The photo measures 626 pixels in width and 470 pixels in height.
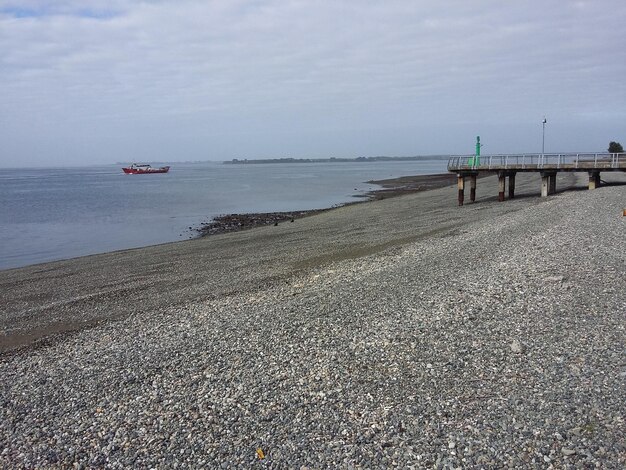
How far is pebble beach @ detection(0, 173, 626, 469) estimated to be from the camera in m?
5.78

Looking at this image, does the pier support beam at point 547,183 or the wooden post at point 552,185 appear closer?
the pier support beam at point 547,183

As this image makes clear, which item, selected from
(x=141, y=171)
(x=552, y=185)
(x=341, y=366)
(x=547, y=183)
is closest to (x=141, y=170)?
(x=141, y=171)

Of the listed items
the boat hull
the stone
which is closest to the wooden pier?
the stone

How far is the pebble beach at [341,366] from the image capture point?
5781mm

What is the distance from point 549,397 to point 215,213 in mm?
39175

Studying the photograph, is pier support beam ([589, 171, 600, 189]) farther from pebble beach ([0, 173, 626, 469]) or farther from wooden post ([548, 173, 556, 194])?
pebble beach ([0, 173, 626, 469])

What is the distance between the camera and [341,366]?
25.7 feet

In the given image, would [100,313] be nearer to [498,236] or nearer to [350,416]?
[350,416]

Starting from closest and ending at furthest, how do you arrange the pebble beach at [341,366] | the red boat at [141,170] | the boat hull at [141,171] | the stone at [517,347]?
the pebble beach at [341,366] → the stone at [517,347] → the boat hull at [141,171] → the red boat at [141,170]

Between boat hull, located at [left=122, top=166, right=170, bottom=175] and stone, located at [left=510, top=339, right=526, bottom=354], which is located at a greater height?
boat hull, located at [left=122, top=166, right=170, bottom=175]

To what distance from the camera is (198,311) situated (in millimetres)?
11945

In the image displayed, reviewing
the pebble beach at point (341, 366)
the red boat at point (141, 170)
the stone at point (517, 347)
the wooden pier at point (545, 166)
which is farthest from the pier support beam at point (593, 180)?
the red boat at point (141, 170)

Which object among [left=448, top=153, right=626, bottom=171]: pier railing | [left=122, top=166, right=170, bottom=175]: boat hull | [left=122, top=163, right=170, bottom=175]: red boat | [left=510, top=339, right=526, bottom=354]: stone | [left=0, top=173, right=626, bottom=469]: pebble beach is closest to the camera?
[left=0, top=173, right=626, bottom=469]: pebble beach

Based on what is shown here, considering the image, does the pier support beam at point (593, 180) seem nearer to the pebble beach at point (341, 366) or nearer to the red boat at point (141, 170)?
the pebble beach at point (341, 366)
